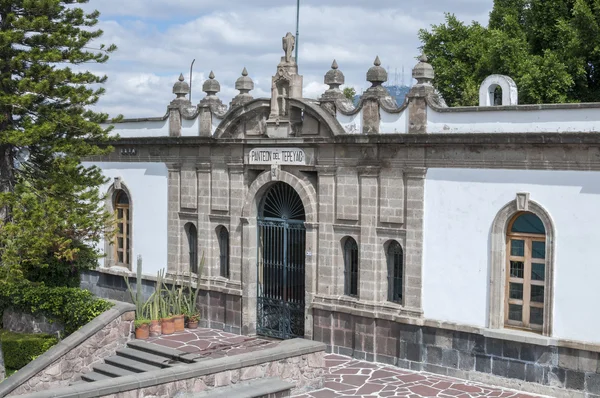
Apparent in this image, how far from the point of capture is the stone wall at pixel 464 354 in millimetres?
14875

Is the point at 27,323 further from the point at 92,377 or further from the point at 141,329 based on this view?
the point at 92,377

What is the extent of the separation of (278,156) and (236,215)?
2058mm

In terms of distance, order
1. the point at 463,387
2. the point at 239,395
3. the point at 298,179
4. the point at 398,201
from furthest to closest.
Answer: the point at 298,179 < the point at 398,201 < the point at 463,387 < the point at 239,395

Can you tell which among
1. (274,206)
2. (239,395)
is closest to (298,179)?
(274,206)

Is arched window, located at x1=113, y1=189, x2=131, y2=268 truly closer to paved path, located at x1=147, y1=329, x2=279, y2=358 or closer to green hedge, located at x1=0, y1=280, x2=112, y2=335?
green hedge, located at x1=0, y1=280, x2=112, y2=335

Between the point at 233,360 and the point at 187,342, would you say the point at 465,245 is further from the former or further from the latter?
the point at 187,342

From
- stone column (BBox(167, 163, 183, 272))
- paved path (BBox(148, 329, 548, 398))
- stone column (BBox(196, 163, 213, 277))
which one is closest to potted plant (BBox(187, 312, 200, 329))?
stone column (BBox(196, 163, 213, 277))

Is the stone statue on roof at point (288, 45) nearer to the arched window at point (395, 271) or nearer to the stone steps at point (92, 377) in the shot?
the arched window at point (395, 271)

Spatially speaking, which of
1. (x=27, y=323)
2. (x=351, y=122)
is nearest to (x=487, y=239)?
(x=351, y=122)

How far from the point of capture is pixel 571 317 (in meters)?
14.9

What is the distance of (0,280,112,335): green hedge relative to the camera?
19.9 meters

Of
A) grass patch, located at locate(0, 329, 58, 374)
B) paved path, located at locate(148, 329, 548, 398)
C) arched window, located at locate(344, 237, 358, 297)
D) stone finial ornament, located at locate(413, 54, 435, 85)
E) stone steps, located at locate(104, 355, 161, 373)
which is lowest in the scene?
grass patch, located at locate(0, 329, 58, 374)

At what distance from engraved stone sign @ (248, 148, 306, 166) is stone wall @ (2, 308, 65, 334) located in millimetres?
6441

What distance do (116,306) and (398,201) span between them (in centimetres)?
700
